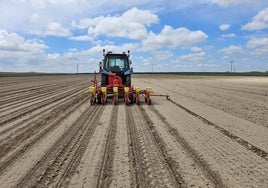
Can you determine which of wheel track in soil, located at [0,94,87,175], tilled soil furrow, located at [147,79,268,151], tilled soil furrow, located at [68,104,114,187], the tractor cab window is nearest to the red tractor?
the tractor cab window

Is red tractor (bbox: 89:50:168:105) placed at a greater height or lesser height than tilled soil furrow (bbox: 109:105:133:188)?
greater

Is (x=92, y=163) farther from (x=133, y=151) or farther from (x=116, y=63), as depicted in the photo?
(x=116, y=63)

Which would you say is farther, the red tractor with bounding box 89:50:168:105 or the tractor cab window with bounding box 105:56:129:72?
the tractor cab window with bounding box 105:56:129:72

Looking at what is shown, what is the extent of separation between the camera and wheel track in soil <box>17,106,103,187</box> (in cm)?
501

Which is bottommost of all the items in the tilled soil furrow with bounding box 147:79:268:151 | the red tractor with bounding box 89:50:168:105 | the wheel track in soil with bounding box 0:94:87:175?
the wheel track in soil with bounding box 0:94:87:175

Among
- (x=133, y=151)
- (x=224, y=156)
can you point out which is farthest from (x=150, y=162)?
(x=224, y=156)

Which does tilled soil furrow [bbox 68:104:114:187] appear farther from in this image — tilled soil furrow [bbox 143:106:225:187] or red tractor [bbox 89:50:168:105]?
red tractor [bbox 89:50:168:105]

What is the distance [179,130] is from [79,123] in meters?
2.76

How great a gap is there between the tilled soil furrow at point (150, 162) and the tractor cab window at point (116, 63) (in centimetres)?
847

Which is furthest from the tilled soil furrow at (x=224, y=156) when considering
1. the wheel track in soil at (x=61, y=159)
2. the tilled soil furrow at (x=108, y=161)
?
the wheel track in soil at (x=61, y=159)

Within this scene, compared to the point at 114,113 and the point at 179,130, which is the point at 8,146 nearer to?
the point at 179,130

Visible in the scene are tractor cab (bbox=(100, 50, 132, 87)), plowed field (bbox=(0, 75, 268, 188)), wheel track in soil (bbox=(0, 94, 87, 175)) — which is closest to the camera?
plowed field (bbox=(0, 75, 268, 188))

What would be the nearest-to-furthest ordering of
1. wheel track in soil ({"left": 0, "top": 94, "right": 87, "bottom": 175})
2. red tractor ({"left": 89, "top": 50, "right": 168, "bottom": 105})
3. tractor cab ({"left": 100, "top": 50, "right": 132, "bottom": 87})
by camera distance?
wheel track in soil ({"left": 0, "top": 94, "right": 87, "bottom": 175}), red tractor ({"left": 89, "top": 50, "right": 168, "bottom": 105}), tractor cab ({"left": 100, "top": 50, "right": 132, "bottom": 87})

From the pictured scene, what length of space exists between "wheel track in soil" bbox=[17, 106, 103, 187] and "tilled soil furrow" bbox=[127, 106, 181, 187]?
1001 millimetres
